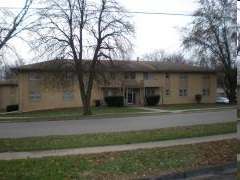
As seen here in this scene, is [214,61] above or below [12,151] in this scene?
above

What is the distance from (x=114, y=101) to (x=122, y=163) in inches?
53.4

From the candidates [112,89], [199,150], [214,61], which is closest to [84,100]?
[112,89]

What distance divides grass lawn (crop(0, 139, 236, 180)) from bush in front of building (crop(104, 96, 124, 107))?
3.45 feet

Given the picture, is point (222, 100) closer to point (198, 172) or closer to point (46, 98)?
point (198, 172)

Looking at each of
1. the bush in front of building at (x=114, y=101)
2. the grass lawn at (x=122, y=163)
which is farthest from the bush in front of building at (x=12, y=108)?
the bush in front of building at (x=114, y=101)

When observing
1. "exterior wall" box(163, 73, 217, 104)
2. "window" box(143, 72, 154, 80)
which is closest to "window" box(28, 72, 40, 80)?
"window" box(143, 72, 154, 80)

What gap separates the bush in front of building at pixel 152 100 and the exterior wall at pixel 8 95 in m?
2.49

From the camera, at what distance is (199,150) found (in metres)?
8.20

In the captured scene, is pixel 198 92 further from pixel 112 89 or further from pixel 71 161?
pixel 71 161

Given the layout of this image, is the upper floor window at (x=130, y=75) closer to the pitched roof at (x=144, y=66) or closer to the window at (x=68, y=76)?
the pitched roof at (x=144, y=66)

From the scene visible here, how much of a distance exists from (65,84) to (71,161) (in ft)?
4.81

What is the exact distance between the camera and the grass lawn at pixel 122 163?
6.62m

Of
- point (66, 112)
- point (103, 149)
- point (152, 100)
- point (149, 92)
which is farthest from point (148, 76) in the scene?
point (103, 149)

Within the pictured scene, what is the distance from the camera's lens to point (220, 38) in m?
6.39
